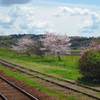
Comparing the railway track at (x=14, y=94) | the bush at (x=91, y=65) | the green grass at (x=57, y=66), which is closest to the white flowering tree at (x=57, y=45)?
the green grass at (x=57, y=66)

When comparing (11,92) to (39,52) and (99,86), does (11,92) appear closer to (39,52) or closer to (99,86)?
(99,86)

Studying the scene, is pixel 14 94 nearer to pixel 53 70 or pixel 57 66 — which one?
pixel 53 70

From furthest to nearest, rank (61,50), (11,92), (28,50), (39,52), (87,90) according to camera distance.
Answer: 1. (28,50)
2. (39,52)
3. (61,50)
4. (87,90)
5. (11,92)

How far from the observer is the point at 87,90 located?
16016 mm

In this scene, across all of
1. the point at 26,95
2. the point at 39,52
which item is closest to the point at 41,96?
the point at 26,95

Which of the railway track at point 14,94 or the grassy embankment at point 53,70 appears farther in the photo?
the grassy embankment at point 53,70

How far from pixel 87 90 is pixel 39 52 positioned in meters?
40.3

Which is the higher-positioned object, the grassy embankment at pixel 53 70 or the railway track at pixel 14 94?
the railway track at pixel 14 94

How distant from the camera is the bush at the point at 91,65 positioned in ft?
62.9

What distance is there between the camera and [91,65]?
1927cm

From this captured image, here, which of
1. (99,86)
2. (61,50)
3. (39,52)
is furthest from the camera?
(39,52)

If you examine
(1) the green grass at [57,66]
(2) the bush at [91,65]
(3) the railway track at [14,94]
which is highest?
(2) the bush at [91,65]

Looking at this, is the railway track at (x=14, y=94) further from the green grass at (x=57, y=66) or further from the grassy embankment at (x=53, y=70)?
the green grass at (x=57, y=66)

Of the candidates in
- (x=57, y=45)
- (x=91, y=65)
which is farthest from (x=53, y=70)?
(x=57, y=45)
